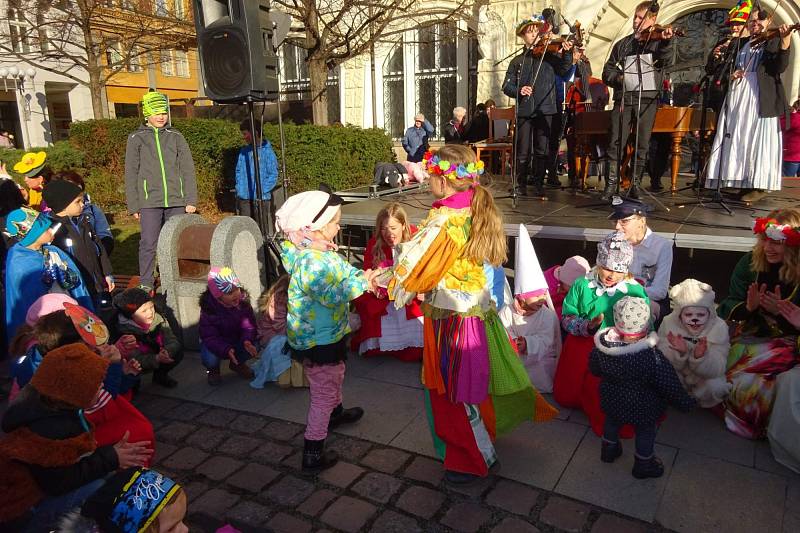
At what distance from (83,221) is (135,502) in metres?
3.83

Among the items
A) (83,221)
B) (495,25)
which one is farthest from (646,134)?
(495,25)

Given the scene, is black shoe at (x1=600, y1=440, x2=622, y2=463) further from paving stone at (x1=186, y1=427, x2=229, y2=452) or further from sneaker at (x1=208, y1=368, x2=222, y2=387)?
sneaker at (x1=208, y1=368, x2=222, y2=387)

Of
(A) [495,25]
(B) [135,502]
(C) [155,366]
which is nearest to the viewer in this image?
(B) [135,502]

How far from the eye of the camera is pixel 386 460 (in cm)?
335

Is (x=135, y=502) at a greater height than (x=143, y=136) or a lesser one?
lesser

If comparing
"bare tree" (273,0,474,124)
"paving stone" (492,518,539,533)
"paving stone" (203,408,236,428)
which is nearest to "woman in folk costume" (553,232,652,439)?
"paving stone" (492,518,539,533)

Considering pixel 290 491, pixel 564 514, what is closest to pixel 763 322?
pixel 564 514

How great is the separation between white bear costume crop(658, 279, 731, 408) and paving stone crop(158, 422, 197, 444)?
3128 millimetres

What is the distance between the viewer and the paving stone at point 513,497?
286cm

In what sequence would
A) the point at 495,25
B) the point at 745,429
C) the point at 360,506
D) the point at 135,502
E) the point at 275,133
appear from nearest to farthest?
the point at 135,502, the point at 360,506, the point at 745,429, the point at 275,133, the point at 495,25

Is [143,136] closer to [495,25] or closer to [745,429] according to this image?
[745,429]

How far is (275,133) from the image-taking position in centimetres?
1169

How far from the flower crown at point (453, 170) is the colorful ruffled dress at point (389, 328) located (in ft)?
6.15

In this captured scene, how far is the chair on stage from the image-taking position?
10.8 m
